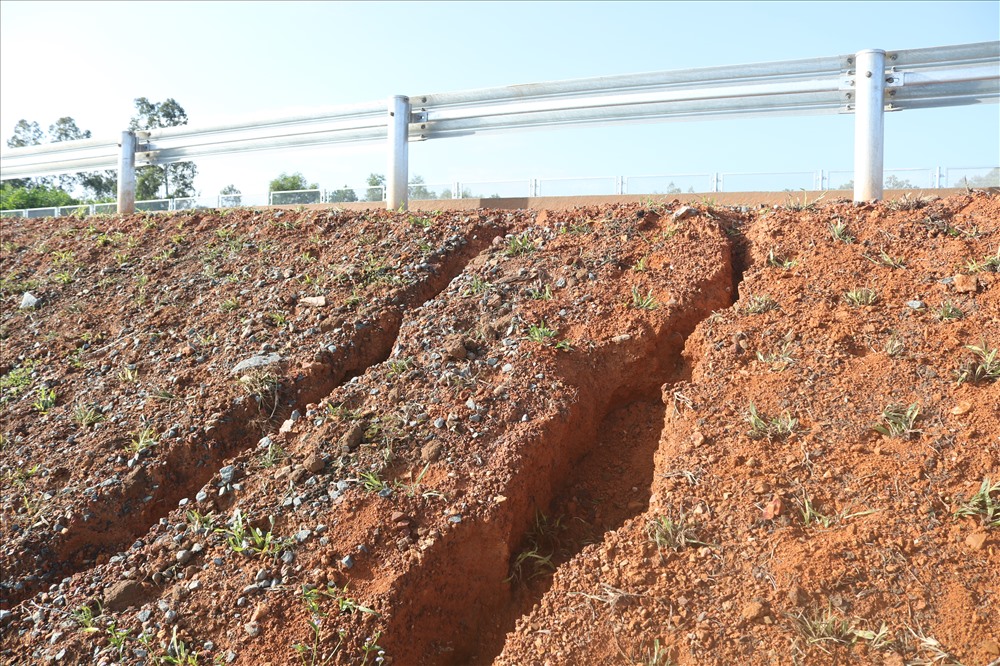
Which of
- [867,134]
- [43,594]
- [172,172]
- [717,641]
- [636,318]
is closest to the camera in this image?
[717,641]

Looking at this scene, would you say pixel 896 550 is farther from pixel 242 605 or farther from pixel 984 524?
pixel 242 605

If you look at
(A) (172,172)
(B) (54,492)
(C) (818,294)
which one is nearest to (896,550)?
(C) (818,294)

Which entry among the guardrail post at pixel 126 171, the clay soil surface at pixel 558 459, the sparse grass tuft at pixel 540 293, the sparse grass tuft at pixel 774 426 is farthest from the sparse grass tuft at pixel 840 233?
the guardrail post at pixel 126 171

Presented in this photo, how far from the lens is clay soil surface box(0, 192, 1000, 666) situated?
284 centimetres

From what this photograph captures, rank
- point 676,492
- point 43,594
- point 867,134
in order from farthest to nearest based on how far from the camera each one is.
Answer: point 867,134 < point 43,594 < point 676,492

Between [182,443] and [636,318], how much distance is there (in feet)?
8.61

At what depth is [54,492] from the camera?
426cm

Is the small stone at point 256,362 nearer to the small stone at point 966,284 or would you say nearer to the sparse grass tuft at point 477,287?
the sparse grass tuft at point 477,287

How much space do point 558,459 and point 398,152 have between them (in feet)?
11.6

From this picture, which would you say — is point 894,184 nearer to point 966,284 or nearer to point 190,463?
point 966,284

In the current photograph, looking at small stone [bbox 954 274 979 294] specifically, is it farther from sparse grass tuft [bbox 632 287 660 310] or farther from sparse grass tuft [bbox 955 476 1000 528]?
sparse grass tuft [bbox 632 287 660 310]

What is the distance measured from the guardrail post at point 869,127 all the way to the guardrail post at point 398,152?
3371 mm

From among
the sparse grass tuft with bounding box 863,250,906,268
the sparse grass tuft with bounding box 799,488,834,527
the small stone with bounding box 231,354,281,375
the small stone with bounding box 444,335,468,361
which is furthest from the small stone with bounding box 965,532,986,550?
the small stone with bounding box 231,354,281,375

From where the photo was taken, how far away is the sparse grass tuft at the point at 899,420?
3.15 metres
